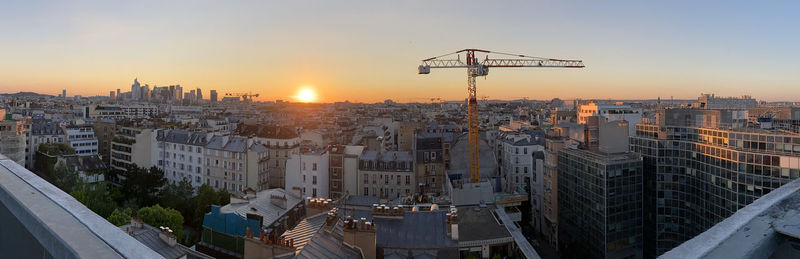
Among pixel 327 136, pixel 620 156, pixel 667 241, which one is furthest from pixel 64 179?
pixel 667 241

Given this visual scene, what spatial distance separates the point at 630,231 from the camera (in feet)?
71.8

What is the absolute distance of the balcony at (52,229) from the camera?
1.46 m

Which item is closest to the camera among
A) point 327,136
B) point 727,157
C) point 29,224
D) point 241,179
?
point 29,224

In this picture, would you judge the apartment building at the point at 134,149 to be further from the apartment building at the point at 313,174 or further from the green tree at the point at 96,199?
the apartment building at the point at 313,174

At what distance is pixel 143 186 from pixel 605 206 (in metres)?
24.3

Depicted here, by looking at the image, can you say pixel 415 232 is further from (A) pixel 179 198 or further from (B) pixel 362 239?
(A) pixel 179 198

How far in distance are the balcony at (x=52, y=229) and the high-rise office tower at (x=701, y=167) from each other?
21.0 m

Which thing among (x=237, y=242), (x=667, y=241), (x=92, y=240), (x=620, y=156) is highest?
(x=92, y=240)

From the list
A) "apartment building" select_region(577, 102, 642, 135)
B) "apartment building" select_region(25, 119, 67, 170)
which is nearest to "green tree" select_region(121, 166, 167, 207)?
"apartment building" select_region(25, 119, 67, 170)

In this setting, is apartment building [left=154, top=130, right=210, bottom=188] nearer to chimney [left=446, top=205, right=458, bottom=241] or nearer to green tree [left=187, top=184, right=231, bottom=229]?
green tree [left=187, top=184, right=231, bottom=229]

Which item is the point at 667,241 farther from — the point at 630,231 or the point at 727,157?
the point at 727,157

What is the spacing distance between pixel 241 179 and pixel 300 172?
5.58 m

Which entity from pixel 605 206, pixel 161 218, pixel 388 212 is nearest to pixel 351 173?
pixel 161 218

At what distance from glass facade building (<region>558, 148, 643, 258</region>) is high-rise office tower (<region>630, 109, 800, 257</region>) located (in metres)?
0.99
